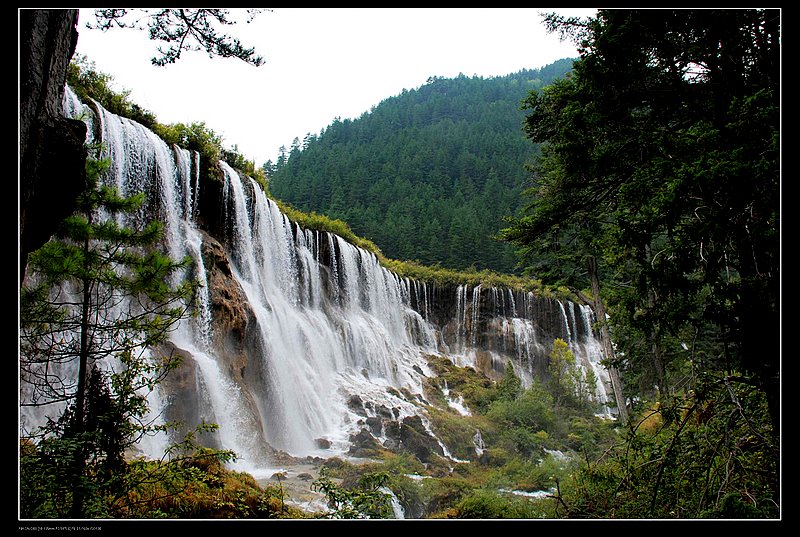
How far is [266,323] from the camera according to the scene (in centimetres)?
1462

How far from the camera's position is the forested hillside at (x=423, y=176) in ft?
151

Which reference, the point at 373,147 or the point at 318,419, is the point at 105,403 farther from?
the point at 373,147

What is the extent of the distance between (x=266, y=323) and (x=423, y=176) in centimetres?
6031

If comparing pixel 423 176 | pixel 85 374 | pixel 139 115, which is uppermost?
pixel 423 176

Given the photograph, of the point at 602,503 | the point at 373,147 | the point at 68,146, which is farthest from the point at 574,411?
the point at 373,147

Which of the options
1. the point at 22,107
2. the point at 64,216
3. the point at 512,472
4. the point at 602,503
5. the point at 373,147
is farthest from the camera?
the point at 373,147

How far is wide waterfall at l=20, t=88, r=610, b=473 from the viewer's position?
1105cm

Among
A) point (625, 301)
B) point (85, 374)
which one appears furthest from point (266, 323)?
point (625, 301)

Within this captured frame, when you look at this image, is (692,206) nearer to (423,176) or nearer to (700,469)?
(700,469)

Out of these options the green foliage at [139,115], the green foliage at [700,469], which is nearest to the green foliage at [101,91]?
the green foliage at [139,115]

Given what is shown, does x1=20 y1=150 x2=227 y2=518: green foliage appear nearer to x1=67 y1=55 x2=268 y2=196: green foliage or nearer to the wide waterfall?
the wide waterfall

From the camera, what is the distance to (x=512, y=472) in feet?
38.8

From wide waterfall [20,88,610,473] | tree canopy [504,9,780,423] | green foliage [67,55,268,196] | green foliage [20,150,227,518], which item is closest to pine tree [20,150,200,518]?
green foliage [20,150,227,518]
